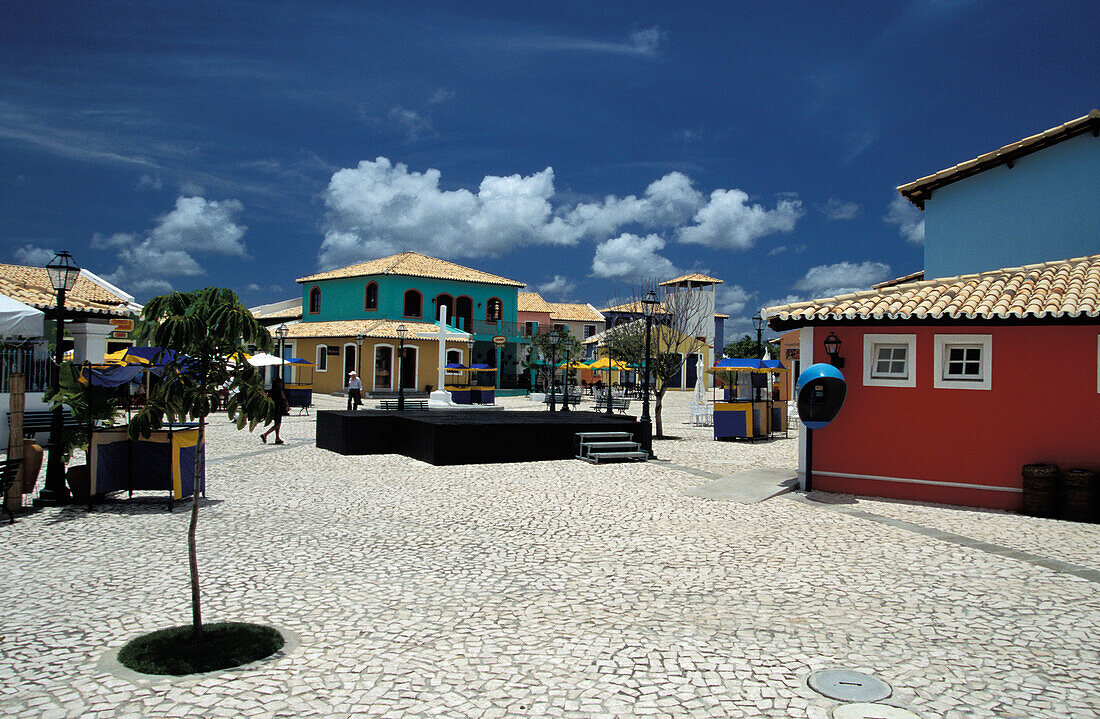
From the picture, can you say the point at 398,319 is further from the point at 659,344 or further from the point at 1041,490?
the point at 1041,490

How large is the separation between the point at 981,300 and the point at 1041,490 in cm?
286

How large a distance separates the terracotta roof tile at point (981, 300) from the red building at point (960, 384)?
24mm

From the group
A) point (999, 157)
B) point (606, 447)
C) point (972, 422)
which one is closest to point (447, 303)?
point (606, 447)

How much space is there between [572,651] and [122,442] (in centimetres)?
736

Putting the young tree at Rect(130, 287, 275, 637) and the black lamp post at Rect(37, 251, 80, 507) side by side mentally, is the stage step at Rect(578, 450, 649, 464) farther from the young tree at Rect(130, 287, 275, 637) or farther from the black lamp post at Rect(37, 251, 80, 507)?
the young tree at Rect(130, 287, 275, 637)

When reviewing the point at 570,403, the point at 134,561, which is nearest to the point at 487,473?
the point at 134,561

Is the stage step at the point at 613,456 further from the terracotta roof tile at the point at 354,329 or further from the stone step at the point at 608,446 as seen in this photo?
the terracotta roof tile at the point at 354,329

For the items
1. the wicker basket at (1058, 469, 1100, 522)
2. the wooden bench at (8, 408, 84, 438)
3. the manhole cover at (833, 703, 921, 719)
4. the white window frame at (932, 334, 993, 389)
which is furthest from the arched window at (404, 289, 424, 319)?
the manhole cover at (833, 703, 921, 719)

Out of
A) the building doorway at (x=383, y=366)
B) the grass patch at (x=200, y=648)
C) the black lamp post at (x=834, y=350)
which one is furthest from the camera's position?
the building doorway at (x=383, y=366)

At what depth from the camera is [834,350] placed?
1116 centimetres

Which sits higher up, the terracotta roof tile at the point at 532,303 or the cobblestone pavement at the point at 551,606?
the terracotta roof tile at the point at 532,303

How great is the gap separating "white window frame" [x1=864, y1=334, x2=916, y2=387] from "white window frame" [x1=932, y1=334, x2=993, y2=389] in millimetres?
296

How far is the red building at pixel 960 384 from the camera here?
32.6 feet

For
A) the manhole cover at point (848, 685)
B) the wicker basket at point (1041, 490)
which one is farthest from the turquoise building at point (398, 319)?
the manhole cover at point (848, 685)
